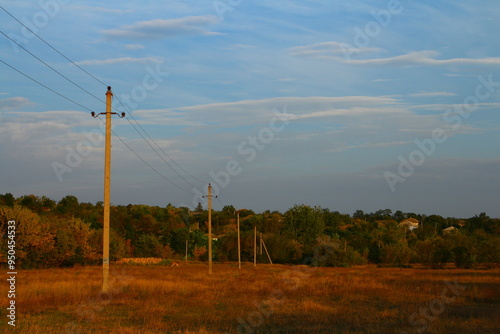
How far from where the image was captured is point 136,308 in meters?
19.0

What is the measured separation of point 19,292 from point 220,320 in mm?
9494

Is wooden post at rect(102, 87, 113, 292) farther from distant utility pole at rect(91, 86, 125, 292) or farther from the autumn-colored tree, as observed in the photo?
the autumn-colored tree

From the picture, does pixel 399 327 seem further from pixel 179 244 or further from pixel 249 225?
pixel 249 225

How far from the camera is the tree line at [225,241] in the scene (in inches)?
1811

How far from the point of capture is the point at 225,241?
72375 mm

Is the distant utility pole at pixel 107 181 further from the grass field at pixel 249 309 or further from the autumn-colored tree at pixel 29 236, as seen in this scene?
the autumn-colored tree at pixel 29 236

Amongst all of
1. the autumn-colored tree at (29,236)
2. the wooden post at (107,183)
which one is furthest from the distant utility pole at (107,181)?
the autumn-colored tree at (29,236)

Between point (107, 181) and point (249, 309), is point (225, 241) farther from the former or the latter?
point (249, 309)

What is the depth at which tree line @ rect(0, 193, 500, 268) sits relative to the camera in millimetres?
46000

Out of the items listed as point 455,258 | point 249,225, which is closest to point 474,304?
point 455,258

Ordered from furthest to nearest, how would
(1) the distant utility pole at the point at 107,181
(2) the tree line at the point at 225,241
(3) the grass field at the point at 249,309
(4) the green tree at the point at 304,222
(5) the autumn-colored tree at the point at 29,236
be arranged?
(4) the green tree at the point at 304,222, (2) the tree line at the point at 225,241, (5) the autumn-colored tree at the point at 29,236, (1) the distant utility pole at the point at 107,181, (3) the grass field at the point at 249,309

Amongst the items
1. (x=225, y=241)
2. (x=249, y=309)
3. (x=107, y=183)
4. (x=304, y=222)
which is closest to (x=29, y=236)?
(x=107, y=183)

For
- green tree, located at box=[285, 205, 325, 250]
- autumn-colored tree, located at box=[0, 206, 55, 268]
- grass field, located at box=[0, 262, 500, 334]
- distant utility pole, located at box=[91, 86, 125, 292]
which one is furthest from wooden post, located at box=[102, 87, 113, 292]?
green tree, located at box=[285, 205, 325, 250]

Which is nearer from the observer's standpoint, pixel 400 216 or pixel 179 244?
pixel 179 244
